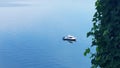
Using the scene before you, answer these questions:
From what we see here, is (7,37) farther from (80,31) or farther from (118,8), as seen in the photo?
(118,8)

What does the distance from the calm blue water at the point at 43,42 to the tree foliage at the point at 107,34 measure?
2860 centimetres

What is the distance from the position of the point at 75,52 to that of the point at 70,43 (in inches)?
248

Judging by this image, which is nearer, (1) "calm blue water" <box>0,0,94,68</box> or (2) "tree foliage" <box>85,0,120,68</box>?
(2) "tree foliage" <box>85,0,120,68</box>

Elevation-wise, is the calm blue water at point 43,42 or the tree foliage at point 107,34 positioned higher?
the tree foliage at point 107,34

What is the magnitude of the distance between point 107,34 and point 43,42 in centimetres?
4126

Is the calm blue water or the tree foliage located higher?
the tree foliage

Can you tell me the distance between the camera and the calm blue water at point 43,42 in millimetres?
36909

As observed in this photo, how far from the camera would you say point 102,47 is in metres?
5.65

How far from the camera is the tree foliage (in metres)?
5.33

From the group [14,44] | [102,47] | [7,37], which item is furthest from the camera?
[7,37]

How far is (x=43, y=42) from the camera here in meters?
46.5

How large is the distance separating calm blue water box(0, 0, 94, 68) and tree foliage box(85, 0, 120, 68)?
28.6 meters

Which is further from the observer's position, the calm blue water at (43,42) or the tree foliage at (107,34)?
the calm blue water at (43,42)

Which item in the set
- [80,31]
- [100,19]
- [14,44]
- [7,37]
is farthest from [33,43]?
[100,19]
